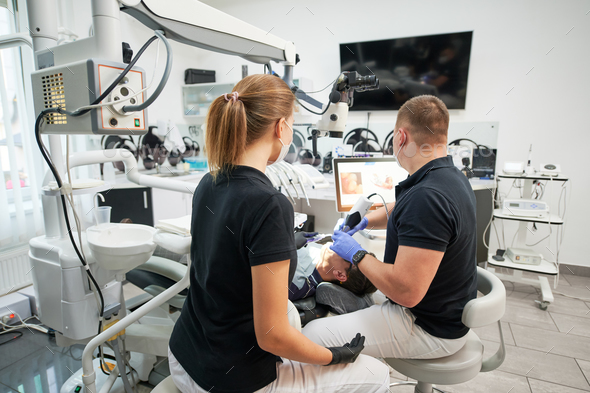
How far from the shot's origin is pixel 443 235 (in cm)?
95

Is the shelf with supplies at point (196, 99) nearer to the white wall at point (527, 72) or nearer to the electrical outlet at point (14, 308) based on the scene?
the white wall at point (527, 72)

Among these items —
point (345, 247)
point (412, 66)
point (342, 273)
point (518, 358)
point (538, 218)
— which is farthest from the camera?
point (412, 66)

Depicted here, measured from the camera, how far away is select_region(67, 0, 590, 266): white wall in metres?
2.88

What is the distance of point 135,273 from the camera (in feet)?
4.98

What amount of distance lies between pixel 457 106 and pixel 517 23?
0.85m

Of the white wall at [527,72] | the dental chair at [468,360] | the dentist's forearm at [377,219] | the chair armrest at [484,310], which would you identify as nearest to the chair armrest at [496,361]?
the dental chair at [468,360]

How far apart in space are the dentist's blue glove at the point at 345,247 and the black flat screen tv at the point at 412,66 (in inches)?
103

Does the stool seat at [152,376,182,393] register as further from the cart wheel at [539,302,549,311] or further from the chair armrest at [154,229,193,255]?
the cart wheel at [539,302,549,311]

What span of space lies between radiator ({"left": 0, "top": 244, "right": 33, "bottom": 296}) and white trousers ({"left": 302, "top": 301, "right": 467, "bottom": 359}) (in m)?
2.43

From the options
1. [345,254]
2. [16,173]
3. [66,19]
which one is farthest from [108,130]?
[66,19]

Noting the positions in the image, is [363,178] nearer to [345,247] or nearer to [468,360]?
[345,247]

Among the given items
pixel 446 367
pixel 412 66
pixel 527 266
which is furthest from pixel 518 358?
pixel 412 66

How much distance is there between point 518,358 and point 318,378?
1.72 metres

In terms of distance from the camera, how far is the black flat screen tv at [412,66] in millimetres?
3162
